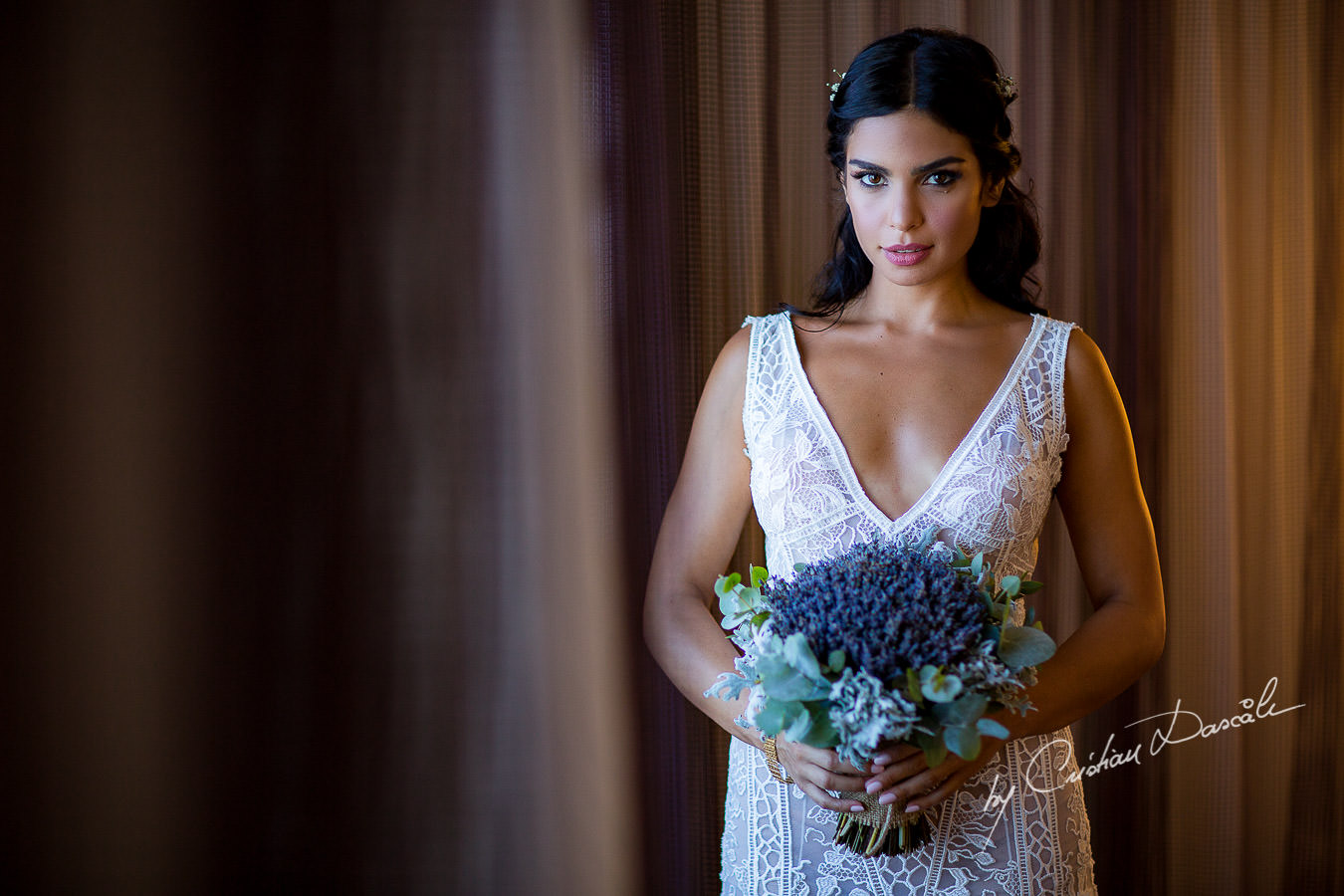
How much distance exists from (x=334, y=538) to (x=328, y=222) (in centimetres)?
55

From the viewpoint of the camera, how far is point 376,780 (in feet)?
5.73

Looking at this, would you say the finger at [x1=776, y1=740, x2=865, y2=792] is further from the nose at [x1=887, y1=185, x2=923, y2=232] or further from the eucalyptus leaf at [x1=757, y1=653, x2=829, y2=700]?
the nose at [x1=887, y1=185, x2=923, y2=232]

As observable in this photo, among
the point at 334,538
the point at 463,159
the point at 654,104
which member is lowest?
the point at 334,538

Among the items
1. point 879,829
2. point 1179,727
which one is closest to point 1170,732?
point 1179,727

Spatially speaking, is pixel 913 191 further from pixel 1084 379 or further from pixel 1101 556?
pixel 1101 556

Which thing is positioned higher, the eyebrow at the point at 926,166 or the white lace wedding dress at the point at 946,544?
the eyebrow at the point at 926,166

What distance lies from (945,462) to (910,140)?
46cm

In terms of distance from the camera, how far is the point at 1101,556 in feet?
4.93

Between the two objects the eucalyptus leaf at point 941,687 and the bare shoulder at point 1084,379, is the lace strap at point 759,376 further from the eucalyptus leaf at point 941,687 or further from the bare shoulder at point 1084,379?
the eucalyptus leaf at point 941,687

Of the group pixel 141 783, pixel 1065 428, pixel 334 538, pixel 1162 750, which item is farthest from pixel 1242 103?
pixel 141 783

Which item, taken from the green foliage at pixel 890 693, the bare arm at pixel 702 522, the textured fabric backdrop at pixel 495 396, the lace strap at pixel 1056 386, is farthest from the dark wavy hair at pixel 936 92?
the green foliage at pixel 890 693

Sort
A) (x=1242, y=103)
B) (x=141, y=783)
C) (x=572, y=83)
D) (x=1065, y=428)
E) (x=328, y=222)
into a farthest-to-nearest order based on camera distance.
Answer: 1. (x=1242, y=103)
2. (x=572, y=83)
3. (x=328, y=222)
4. (x=141, y=783)
5. (x=1065, y=428)

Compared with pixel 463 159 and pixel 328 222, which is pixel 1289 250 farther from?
pixel 328 222

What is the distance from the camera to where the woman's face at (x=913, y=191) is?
1.41m
